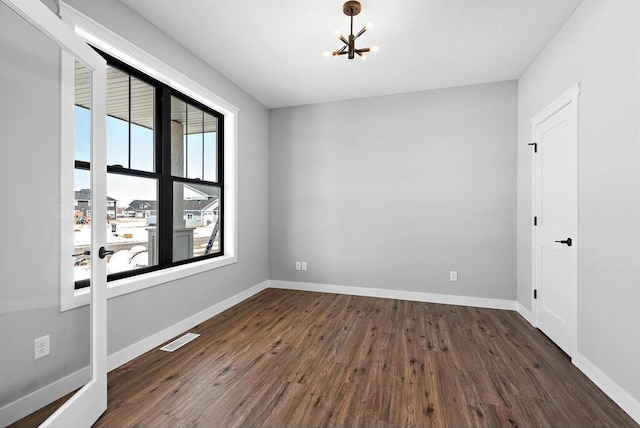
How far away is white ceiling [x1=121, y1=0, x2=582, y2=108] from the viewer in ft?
7.91

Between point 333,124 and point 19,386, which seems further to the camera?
point 333,124

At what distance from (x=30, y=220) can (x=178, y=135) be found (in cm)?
197

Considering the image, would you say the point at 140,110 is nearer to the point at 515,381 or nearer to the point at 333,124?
the point at 333,124

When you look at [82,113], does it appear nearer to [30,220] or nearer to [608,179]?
[30,220]

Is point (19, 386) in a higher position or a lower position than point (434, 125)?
lower

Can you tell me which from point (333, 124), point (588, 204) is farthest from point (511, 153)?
point (333, 124)

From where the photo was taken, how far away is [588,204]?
2221 millimetres

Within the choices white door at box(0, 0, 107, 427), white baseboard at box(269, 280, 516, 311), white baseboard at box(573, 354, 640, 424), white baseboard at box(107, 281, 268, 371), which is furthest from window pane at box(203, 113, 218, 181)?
white baseboard at box(573, 354, 640, 424)

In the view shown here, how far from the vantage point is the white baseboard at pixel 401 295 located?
3746 mm

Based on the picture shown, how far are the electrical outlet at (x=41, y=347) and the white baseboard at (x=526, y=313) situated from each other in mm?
4070

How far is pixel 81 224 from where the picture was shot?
1.66m

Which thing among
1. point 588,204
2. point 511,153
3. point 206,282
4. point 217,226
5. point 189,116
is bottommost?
point 206,282

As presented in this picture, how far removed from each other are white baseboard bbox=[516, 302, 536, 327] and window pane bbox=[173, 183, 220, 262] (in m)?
3.77

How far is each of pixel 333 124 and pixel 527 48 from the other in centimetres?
245
